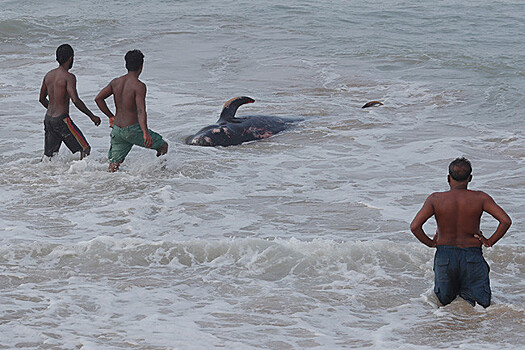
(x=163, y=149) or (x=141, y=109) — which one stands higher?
(x=141, y=109)

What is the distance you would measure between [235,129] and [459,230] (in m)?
6.10

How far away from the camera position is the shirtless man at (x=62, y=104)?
27.1 ft

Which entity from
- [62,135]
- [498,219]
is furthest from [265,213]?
[498,219]

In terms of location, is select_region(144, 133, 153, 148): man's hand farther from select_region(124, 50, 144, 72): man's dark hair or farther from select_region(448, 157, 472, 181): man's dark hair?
select_region(448, 157, 472, 181): man's dark hair

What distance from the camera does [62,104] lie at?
332 inches

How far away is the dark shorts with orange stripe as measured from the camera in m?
8.44

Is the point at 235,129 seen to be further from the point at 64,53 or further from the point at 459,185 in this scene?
the point at 459,185

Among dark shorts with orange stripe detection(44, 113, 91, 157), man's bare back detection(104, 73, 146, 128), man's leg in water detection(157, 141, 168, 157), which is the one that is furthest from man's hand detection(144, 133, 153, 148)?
dark shorts with orange stripe detection(44, 113, 91, 157)

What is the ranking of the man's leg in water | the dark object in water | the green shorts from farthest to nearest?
the dark object in water
the man's leg in water
the green shorts

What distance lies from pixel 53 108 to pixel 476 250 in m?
5.37

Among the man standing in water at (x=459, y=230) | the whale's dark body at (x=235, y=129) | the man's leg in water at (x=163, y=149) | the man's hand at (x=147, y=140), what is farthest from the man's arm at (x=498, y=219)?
the whale's dark body at (x=235, y=129)

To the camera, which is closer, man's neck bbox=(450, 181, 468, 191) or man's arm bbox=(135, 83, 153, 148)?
man's neck bbox=(450, 181, 468, 191)

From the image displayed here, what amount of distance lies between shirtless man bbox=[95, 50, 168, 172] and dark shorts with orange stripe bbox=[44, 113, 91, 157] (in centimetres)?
43

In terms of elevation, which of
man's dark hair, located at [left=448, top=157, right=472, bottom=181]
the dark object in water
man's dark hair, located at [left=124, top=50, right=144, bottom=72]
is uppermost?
man's dark hair, located at [left=124, top=50, right=144, bottom=72]
